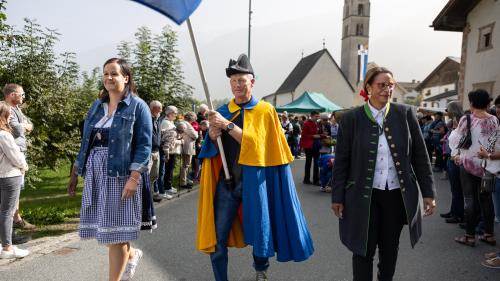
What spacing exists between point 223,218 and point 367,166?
48.9 inches

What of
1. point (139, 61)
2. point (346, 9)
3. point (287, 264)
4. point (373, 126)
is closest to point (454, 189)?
point (287, 264)

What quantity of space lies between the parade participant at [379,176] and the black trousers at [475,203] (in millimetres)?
2038

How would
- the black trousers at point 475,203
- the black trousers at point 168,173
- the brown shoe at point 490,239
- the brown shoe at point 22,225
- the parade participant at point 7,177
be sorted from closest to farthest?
the parade participant at point 7,177
the black trousers at point 475,203
the brown shoe at point 490,239
the brown shoe at point 22,225
the black trousers at point 168,173

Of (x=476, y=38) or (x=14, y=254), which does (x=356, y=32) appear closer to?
(x=476, y=38)

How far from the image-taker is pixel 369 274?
9.71ft

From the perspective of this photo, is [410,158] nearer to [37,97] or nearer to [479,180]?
[479,180]

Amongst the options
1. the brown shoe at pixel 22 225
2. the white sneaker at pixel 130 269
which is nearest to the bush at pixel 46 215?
the brown shoe at pixel 22 225

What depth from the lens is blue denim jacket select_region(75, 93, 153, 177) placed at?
2.97m

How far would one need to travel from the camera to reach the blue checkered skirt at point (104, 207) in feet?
9.87

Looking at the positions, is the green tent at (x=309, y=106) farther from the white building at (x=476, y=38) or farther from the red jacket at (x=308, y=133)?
the red jacket at (x=308, y=133)

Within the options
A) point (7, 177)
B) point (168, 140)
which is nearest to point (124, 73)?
point (7, 177)

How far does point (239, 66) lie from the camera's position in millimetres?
3188

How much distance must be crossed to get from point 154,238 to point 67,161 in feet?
19.0

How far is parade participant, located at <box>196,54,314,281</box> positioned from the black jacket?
0.47m
